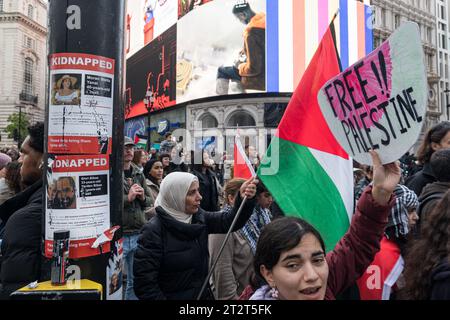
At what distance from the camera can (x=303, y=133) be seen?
9.46 feet

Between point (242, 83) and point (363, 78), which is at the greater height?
point (242, 83)

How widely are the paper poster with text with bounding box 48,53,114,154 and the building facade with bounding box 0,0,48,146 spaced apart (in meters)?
49.8

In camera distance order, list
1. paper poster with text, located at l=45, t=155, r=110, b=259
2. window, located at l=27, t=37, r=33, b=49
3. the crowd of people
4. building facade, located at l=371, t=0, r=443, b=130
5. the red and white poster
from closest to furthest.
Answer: the crowd of people
paper poster with text, located at l=45, t=155, r=110, b=259
the red and white poster
building facade, located at l=371, t=0, r=443, b=130
window, located at l=27, t=37, r=33, b=49

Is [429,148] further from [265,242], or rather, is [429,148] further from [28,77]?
[28,77]

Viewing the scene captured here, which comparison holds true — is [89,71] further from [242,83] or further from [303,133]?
[242,83]

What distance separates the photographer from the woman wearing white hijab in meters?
2.79

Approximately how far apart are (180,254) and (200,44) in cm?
3504

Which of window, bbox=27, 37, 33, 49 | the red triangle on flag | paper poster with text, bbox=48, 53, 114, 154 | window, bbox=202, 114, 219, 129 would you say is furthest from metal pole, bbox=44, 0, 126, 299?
window, bbox=27, 37, 33, 49

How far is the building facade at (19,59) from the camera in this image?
49.9 m

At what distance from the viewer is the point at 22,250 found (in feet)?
7.36

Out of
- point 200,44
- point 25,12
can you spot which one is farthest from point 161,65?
point 25,12

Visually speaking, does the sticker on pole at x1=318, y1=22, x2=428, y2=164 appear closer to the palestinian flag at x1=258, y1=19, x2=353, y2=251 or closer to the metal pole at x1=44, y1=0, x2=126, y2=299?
the palestinian flag at x1=258, y1=19, x2=353, y2=251
